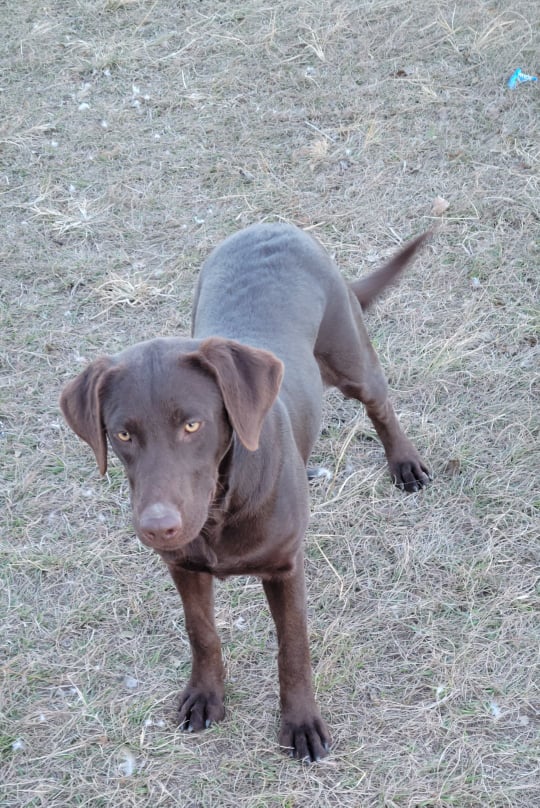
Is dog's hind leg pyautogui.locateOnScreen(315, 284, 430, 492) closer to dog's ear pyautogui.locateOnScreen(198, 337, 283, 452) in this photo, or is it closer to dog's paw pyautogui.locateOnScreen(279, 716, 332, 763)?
dog's ear pyautogui.locateOnScreen(198, 337, 283, 452)

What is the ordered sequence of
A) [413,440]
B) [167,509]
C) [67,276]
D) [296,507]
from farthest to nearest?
[67,276] < [413,440] < [296,507] < [167,509]

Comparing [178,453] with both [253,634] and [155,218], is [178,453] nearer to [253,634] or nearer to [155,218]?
[253,634]

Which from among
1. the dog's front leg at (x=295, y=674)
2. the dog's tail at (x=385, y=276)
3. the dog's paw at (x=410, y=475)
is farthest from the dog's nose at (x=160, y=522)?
the dog's tail at (x=385, y=276)

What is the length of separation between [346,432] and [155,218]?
2286 mm

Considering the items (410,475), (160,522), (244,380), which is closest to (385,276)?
(410,475)

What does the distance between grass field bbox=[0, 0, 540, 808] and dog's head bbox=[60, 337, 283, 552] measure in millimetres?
1148

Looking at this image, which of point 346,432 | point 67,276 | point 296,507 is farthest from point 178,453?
point 67,276

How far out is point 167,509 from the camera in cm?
219

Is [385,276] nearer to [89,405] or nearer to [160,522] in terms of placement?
[89,405]

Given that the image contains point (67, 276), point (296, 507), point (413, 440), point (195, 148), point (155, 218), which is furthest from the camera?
point (195, 148)

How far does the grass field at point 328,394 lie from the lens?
303cm

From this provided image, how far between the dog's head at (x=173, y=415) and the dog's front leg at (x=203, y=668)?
0.68 m

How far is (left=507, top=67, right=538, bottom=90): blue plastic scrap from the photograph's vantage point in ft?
20.1

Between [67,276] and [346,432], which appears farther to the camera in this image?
[67,276]
